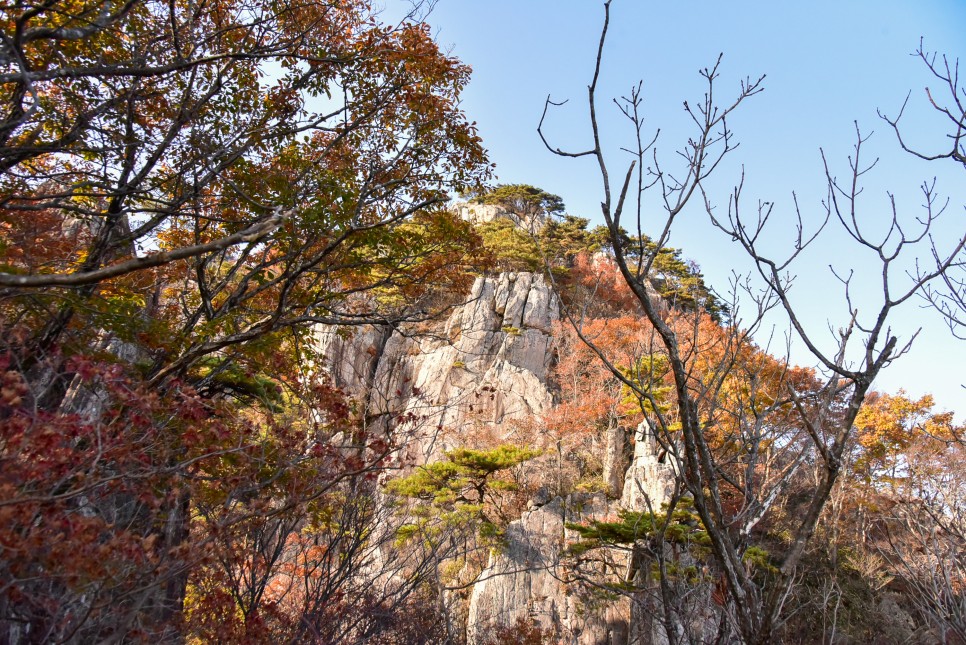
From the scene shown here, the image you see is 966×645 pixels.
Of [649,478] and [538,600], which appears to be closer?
[538,600]

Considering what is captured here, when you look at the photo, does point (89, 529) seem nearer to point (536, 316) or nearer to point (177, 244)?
point (177, 244)

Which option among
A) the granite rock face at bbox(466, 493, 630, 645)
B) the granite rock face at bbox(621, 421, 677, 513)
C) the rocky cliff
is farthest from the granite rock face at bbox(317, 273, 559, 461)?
the granite rock face at bbox(466, 493, 630, 645)

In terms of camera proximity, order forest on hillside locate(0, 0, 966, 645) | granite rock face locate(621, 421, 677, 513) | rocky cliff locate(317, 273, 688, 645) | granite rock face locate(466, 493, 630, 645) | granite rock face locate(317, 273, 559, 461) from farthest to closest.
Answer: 1. granite rock face locate(317, 273, 559, 461)
2. granite rock face locate(621, 421, 677, 513)
3. granite rock face locate(466, 493, 630, 645)
4. rocky cliff locate(317, 273, 688, 645)
5. forest on hillside locate(0, 0, 966, 645)

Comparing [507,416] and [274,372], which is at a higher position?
[507,416]

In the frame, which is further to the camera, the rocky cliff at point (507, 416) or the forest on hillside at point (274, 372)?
the rocky cliff at point (507, 416)

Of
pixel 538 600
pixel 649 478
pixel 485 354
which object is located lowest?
pixel 538 600

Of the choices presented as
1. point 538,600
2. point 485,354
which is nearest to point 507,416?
point 485,354

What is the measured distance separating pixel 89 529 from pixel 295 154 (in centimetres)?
379

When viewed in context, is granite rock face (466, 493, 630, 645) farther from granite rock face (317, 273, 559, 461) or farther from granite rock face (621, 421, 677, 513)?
granite rock face (317, 273, 559, 461)

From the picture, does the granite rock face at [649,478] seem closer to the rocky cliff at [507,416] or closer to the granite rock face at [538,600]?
the rocky cliff at [507,416]

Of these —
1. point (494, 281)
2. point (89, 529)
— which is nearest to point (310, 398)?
point (89, 529)

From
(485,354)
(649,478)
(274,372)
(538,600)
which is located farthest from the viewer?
(485,354)

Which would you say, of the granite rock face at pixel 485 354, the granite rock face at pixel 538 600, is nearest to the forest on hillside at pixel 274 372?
the granite rock face at pixel 538 600

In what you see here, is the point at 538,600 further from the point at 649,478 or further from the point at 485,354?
the point at 485,354
